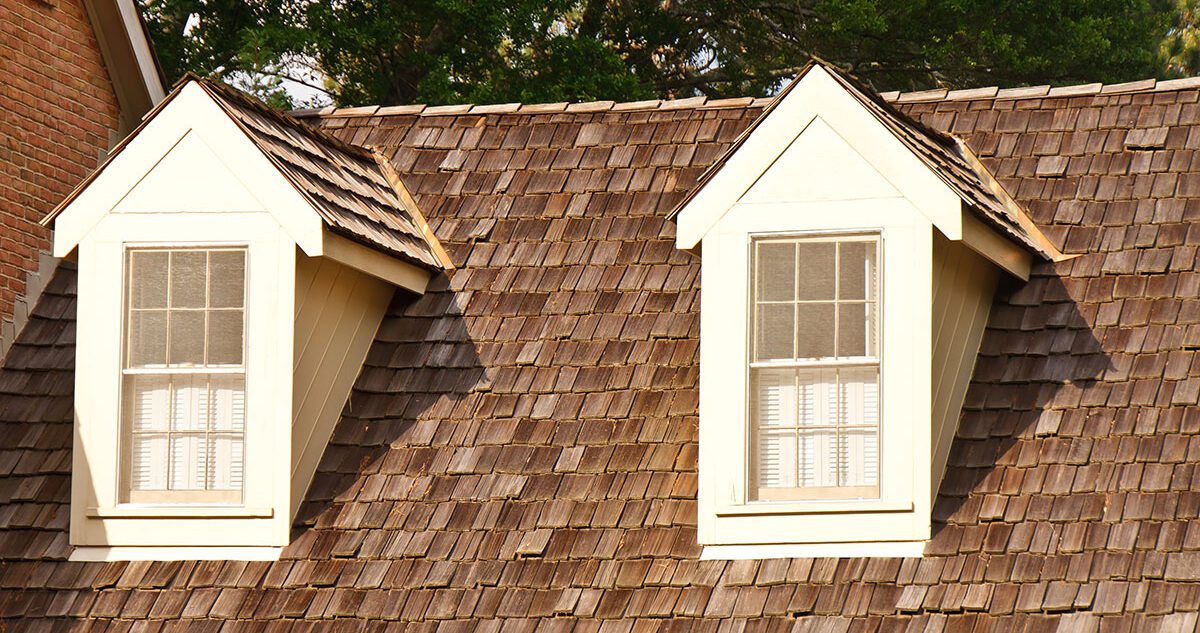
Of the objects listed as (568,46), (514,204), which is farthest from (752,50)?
(514,204)

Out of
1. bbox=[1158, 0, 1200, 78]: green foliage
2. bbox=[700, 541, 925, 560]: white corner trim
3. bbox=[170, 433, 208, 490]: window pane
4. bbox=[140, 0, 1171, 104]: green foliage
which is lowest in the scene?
bbox=[1158, 0, 1200, 78]: green foliage

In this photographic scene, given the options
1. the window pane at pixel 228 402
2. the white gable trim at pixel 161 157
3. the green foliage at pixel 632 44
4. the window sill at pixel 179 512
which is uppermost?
the white gable trim at pixel 161 157

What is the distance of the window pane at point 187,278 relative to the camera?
790cm

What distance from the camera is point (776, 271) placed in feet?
24.5

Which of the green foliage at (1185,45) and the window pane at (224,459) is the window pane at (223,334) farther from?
the green foliage at (1185,45)

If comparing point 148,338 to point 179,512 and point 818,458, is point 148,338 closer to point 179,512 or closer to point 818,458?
point 179,512

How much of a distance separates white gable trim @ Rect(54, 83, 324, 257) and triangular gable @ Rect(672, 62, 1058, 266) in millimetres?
2194

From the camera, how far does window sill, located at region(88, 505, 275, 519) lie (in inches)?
298

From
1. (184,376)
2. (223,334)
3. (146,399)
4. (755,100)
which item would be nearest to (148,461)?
(146,399)

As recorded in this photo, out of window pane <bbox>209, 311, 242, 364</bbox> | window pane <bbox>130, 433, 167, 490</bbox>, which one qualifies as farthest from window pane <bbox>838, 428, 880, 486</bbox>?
window pane <bbox>130, 433, 167, 490</bbox>

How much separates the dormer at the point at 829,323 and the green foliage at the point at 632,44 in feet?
36.7

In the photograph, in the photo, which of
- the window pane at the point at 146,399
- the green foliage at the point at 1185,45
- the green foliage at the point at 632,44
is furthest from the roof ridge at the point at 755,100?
the green foliage at the point at 1185,45

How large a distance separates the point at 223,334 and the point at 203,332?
0.33ft

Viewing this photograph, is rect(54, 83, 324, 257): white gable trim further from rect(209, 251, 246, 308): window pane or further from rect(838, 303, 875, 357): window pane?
rect(838, 303, 875, 357): window pane
